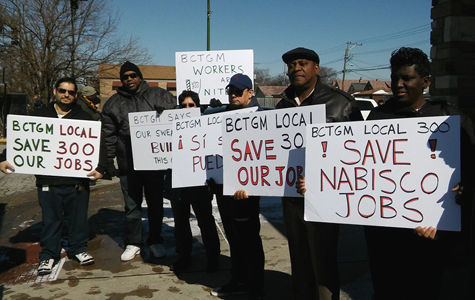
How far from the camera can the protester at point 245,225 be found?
3.40 meters

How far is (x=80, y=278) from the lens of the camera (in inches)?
159

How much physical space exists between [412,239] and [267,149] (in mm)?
1114

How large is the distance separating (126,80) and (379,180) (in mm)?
3017

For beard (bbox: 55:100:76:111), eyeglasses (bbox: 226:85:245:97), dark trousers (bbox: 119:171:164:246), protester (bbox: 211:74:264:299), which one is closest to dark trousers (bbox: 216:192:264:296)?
protester (bbox: 211:74:264:299)

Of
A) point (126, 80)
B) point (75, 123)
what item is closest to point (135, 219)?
point (75, 123)

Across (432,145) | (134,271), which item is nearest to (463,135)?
(432,145)

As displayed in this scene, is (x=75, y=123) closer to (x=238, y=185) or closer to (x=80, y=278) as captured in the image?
(x=80, y=278)

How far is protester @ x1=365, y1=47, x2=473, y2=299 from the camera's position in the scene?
232 cm

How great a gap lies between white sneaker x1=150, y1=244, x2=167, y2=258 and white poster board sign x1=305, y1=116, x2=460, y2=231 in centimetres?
254

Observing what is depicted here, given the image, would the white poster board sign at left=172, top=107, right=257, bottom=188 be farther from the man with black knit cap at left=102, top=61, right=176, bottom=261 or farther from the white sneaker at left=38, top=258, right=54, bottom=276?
the white sneaker at left=38, top=258, right=54, bottom=276

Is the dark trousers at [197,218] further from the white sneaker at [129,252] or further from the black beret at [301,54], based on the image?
the black beret at [301,54]

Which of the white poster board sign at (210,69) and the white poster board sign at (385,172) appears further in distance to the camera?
the white poster board sign at (210,69)

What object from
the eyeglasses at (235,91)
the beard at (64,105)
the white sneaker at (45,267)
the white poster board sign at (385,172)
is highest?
the eyeglasses at (235,91)

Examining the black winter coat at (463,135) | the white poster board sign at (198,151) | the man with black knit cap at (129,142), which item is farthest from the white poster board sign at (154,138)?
the black winter coat at (463,135)
